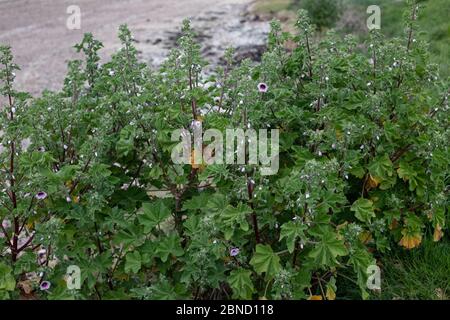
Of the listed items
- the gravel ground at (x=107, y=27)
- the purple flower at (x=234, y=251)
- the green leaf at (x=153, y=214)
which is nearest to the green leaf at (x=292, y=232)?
the purple flower at (x=234, y=251)

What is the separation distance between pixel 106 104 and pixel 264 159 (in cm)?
89

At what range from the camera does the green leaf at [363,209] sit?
294 centimetres

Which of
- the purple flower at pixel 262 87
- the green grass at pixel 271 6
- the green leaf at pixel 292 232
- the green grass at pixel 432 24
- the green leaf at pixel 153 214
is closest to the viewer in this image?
the green leaf at pixel 292 232

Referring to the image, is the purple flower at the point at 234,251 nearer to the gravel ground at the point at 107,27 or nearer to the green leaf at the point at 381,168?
the green leaf at the point at 381,168

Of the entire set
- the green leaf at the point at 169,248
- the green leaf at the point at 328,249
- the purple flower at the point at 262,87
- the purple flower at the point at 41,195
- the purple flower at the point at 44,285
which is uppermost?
the purple flower at the point at 262,87

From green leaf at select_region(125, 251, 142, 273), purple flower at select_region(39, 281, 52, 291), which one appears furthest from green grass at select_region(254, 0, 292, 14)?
purple flower at select_region(39, 281, 52, 291)

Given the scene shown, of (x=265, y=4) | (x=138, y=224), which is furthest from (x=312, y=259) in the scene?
(x=265, y=4)

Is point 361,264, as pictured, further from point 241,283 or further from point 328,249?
point 241,283

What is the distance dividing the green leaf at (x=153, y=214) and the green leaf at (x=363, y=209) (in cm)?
87

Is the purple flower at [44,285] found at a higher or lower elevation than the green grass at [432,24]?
lower

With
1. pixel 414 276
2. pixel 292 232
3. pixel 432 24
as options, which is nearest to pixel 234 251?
pixel 292 232

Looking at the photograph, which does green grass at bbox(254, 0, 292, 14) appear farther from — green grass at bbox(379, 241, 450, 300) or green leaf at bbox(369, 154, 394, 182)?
green leaf at bbox(369, 154, 394, 182)
